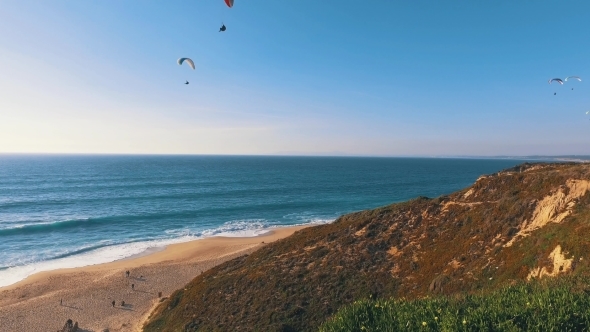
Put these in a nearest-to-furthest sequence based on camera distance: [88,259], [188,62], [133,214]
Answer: [188,62]
[88,259]
[133,214]

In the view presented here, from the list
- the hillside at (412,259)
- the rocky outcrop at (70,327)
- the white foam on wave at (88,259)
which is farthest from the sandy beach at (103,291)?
the hillside at (412,259)

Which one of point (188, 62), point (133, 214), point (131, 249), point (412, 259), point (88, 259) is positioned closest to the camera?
point (412, 259)

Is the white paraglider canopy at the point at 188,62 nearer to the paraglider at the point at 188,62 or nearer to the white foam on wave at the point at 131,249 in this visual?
the paraglider at the point at 188,62

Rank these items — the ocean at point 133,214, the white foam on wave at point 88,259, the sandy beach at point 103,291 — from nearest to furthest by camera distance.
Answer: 1. the sandy beach at point 103,291
2. the white foam on wave at point 88,259
3. the ocean at point 133,214

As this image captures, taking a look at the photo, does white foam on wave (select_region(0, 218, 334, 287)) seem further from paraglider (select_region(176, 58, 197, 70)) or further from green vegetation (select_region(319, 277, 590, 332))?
green vegetation (select_region(319, 277, 590, 332))

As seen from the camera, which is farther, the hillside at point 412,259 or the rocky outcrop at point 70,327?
the rocky outcrop at point 70,327

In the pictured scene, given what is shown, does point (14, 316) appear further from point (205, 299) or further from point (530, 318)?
point (530, 318)

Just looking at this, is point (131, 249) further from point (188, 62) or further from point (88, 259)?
point (188, 62)

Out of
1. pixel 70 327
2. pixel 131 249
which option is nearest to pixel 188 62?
pixel 70 327
